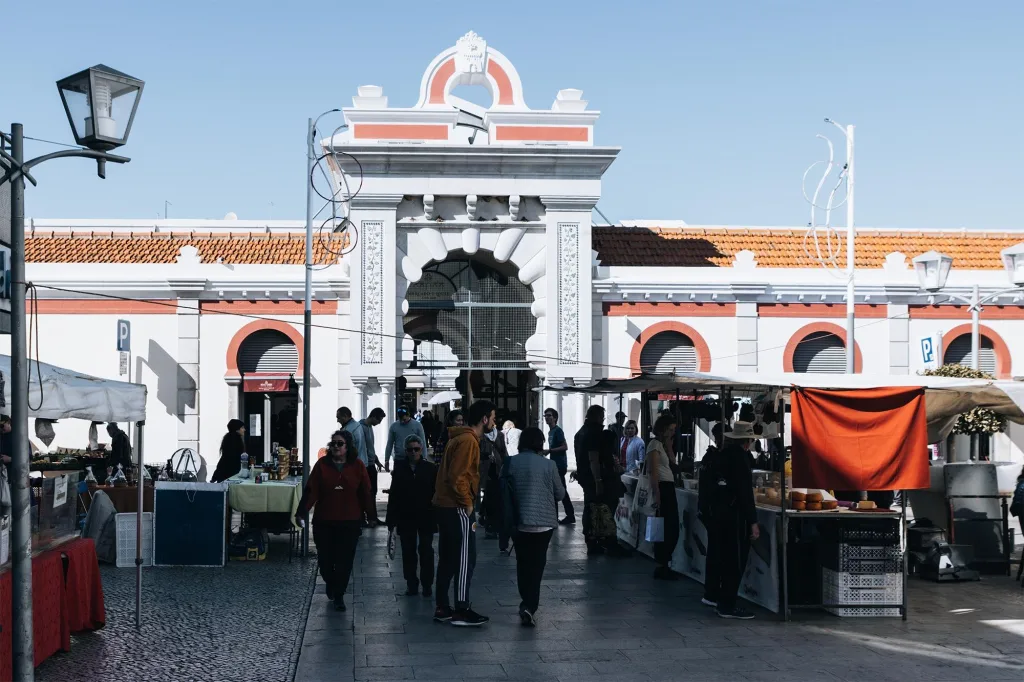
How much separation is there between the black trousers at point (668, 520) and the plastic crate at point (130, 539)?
5.80 meters

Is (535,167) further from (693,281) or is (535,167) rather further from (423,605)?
(423,605)

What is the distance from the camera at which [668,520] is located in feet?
42.3

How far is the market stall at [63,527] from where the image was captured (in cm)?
857

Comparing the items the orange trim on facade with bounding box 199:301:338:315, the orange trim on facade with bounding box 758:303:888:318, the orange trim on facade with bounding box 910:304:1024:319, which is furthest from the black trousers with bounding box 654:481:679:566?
the orange trim on facade with bounding box 910:304:1024:319

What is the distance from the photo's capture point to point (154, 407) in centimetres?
2558

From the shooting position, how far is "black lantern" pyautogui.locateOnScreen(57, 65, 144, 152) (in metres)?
7.24

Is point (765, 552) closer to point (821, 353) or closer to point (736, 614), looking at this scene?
point (736, 614)

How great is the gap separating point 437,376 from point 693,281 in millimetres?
6130

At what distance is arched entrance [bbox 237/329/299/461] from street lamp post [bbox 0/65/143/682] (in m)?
18.5

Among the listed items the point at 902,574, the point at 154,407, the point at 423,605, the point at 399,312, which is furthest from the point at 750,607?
the point at 154,407

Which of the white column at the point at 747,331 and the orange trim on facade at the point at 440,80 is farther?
the white column at the point at 747,331

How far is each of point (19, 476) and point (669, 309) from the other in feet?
66.9

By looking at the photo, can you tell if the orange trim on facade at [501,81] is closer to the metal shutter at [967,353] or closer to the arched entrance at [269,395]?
the arched entrance at [269,395]

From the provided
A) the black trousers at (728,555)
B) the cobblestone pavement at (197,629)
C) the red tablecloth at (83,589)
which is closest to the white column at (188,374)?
the cobblestone pavement at (197,629)
